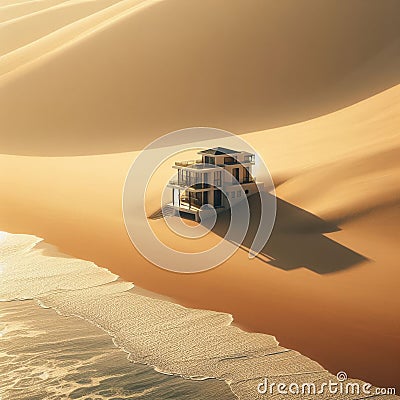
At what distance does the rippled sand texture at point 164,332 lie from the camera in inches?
700

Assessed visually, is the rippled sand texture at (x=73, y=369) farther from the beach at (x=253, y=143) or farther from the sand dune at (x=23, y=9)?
the sand dune at (x=23, y=9)

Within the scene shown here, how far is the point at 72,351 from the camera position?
62.4 ft

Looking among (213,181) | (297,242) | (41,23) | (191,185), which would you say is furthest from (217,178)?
(41,23)

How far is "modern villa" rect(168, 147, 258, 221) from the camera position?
29.8 metres

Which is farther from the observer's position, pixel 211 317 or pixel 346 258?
pixel 346 258

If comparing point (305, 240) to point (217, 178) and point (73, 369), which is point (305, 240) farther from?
point (73, 369)

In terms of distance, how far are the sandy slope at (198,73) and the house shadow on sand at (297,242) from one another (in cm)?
1812

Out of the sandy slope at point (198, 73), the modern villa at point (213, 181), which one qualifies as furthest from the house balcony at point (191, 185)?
the sandy slope at point (198, 73)

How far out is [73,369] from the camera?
1803 cm

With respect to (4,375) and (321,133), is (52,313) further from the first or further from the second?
(321,133)

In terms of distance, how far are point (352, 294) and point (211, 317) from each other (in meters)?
4.82

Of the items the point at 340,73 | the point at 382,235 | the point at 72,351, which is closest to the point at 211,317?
the point at 72,351

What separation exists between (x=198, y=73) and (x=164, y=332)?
117 feet

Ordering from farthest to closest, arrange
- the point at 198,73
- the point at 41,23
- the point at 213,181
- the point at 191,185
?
the point at 41,23 < the point at 198,73 < the point at 213,181 < the point at 191,185
